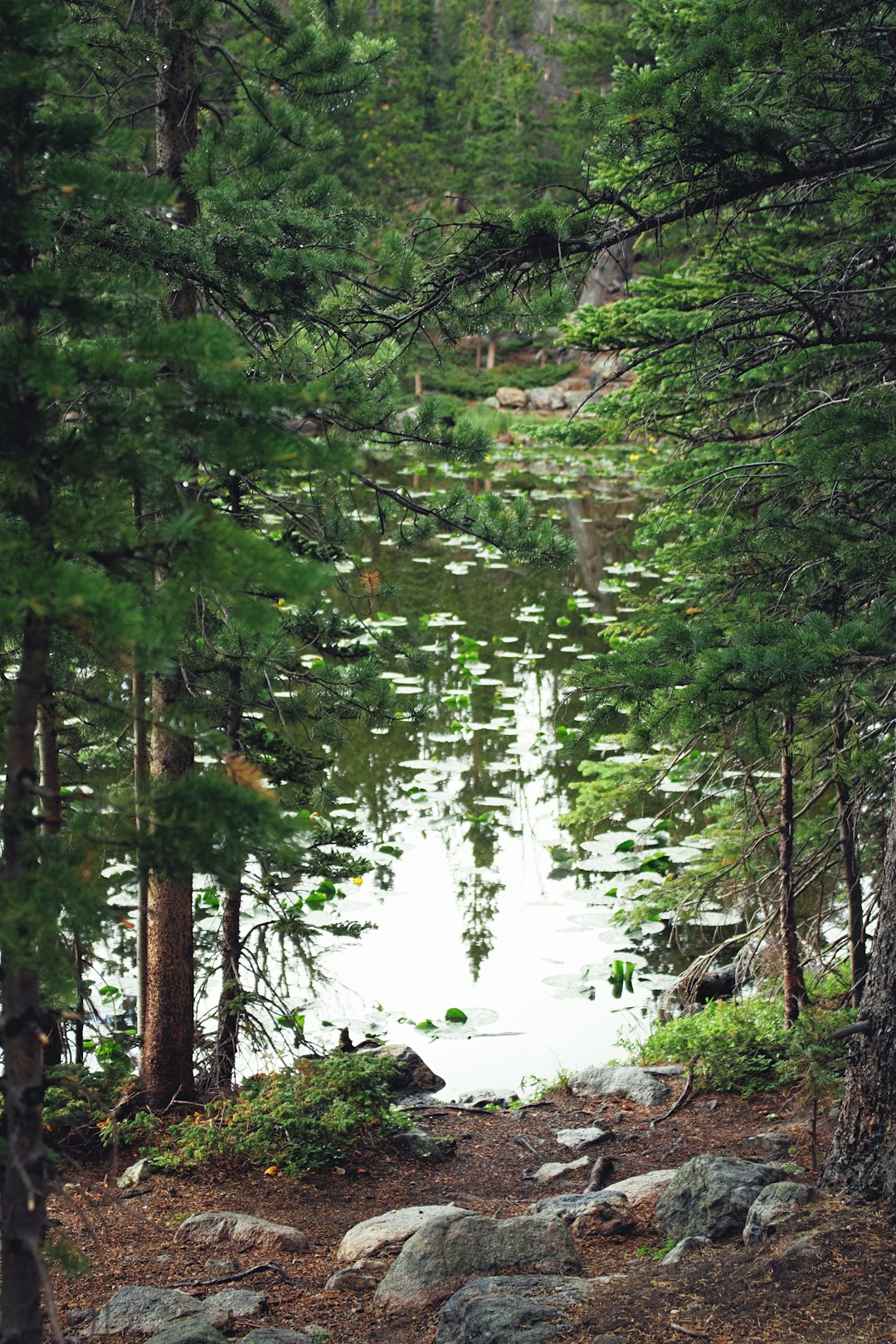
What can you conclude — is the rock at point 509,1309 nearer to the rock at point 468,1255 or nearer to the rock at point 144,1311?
the rock at point 468,1255

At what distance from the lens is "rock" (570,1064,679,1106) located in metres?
6.18

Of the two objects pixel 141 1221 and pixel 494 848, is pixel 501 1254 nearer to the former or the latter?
pixel 141 1221

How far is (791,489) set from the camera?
16.0 feet

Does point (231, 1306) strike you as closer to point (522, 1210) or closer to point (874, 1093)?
point (522, 1210)

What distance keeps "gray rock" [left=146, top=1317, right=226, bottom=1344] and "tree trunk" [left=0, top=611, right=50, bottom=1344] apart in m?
0.93

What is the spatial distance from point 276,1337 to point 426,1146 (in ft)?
7.57

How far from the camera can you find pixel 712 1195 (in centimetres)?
395

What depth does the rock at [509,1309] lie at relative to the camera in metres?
3.04

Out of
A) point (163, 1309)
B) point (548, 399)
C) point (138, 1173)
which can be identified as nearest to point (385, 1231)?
point (163, 1309)

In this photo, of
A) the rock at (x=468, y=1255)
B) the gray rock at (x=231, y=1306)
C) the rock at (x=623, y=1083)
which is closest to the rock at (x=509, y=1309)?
the rock at (x=468, y=1255)

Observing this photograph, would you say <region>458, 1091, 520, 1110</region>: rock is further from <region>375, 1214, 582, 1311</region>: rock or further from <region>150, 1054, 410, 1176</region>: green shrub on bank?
<region>375, 1214, 582, 1311</region>: rock

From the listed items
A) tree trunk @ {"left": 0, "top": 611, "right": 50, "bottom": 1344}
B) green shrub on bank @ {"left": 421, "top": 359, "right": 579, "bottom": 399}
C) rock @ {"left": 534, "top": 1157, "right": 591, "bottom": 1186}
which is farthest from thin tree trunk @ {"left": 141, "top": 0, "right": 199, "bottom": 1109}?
green shrub on bank @ {"left": 421, "top": 359, "right": 579, "bottom": 399}

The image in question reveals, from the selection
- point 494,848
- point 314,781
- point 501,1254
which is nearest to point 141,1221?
point 501,1254

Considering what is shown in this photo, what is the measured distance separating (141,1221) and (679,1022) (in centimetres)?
325
